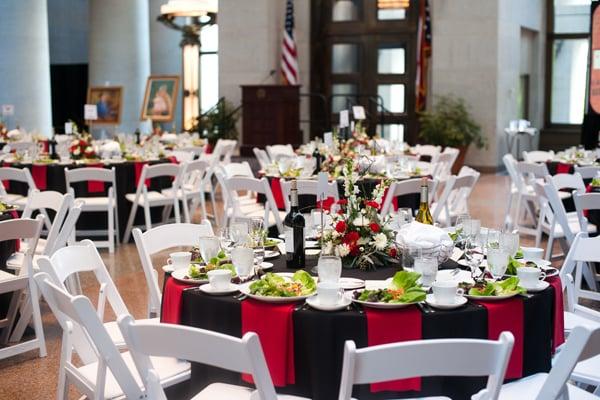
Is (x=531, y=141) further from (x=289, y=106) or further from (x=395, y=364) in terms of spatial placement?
(x=395, y=364)

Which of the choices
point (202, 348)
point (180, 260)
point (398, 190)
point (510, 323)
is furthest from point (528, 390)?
point (398, 190)

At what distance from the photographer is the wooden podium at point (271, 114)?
1673cm

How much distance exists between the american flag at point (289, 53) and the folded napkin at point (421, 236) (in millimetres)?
14431

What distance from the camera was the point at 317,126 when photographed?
18.7 meters

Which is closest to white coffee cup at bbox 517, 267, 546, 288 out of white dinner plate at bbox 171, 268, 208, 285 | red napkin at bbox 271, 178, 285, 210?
white dinner plate at bbox 171, 268, 208, 285

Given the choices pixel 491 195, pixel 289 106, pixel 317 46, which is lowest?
pixel 491 195

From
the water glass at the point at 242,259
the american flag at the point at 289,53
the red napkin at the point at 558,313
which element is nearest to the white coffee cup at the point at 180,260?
the water glass at the point at 242,259

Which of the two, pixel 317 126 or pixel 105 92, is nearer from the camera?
pixel 317 126

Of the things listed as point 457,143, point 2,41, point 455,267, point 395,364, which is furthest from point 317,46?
point 395,364

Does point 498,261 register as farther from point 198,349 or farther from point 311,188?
point 311,188

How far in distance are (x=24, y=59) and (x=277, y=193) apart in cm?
1252

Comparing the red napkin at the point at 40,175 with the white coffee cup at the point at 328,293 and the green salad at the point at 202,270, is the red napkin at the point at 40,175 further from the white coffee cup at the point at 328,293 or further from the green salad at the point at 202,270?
the white coffee cup at the point at 328,293

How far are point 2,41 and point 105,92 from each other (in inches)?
98.5

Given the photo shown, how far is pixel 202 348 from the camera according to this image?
103 inches
